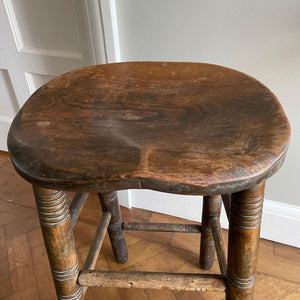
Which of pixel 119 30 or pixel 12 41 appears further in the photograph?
pixel 12 41

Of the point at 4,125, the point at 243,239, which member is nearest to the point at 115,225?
the point at 243,239

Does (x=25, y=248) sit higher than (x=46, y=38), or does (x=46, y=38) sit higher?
(x=46, y=38)

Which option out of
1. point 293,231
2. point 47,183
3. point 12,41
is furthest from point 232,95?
point 12,41

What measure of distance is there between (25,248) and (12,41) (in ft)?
2.23

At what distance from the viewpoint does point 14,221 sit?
125 cm

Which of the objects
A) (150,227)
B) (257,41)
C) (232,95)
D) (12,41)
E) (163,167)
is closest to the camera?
(163,167)

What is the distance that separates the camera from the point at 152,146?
48cm

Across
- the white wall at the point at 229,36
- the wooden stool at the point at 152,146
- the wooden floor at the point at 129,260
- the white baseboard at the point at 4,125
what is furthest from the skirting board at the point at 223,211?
the white baseboard at the point at 4,125

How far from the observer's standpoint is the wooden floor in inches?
39.2

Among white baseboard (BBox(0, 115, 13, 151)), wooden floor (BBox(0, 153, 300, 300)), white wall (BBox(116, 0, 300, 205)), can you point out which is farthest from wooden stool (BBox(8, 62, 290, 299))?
white baseboard (BBox(0, 115, 13, 151))

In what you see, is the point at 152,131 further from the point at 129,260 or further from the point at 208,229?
the point at 129,260

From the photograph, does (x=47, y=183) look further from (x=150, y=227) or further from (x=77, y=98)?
(x=150, y=227)

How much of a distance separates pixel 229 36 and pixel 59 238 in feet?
1.94

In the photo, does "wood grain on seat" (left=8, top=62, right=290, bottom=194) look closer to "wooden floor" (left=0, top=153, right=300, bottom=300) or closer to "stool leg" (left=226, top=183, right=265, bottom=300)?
"stool leg" (left=226, top=183, right=265, bottom=300)
